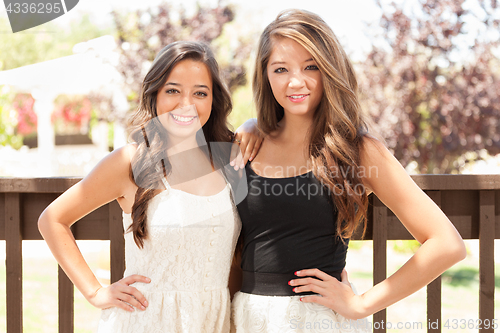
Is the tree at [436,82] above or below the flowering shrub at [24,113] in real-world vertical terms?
below

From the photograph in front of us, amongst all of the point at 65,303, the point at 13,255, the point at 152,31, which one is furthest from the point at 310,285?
the point at 152,31

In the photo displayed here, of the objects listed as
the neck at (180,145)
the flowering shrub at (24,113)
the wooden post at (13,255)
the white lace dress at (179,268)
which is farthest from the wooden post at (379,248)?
the flowering shrub at (24,113)

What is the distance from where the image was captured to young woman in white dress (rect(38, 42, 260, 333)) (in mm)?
1705

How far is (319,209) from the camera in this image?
1723 mm

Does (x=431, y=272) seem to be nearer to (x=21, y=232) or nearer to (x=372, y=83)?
(x=21, y=232)

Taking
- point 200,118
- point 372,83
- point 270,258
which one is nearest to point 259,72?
point 200,118

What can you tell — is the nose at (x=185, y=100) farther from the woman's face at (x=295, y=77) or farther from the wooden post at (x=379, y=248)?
the wooden post at (x=379, y=248)

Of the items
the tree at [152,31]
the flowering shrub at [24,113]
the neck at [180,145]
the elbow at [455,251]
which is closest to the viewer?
the elbow at [455,251]

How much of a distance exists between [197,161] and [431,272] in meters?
1.03

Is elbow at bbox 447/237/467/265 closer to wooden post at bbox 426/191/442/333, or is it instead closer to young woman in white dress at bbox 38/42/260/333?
wooden post at bbox 426/191/442/333

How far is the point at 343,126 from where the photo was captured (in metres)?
1.83

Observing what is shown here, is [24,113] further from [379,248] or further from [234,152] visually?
[379,248]

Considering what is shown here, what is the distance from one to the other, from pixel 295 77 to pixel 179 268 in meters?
0.87

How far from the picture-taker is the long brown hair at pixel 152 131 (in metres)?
1.72
